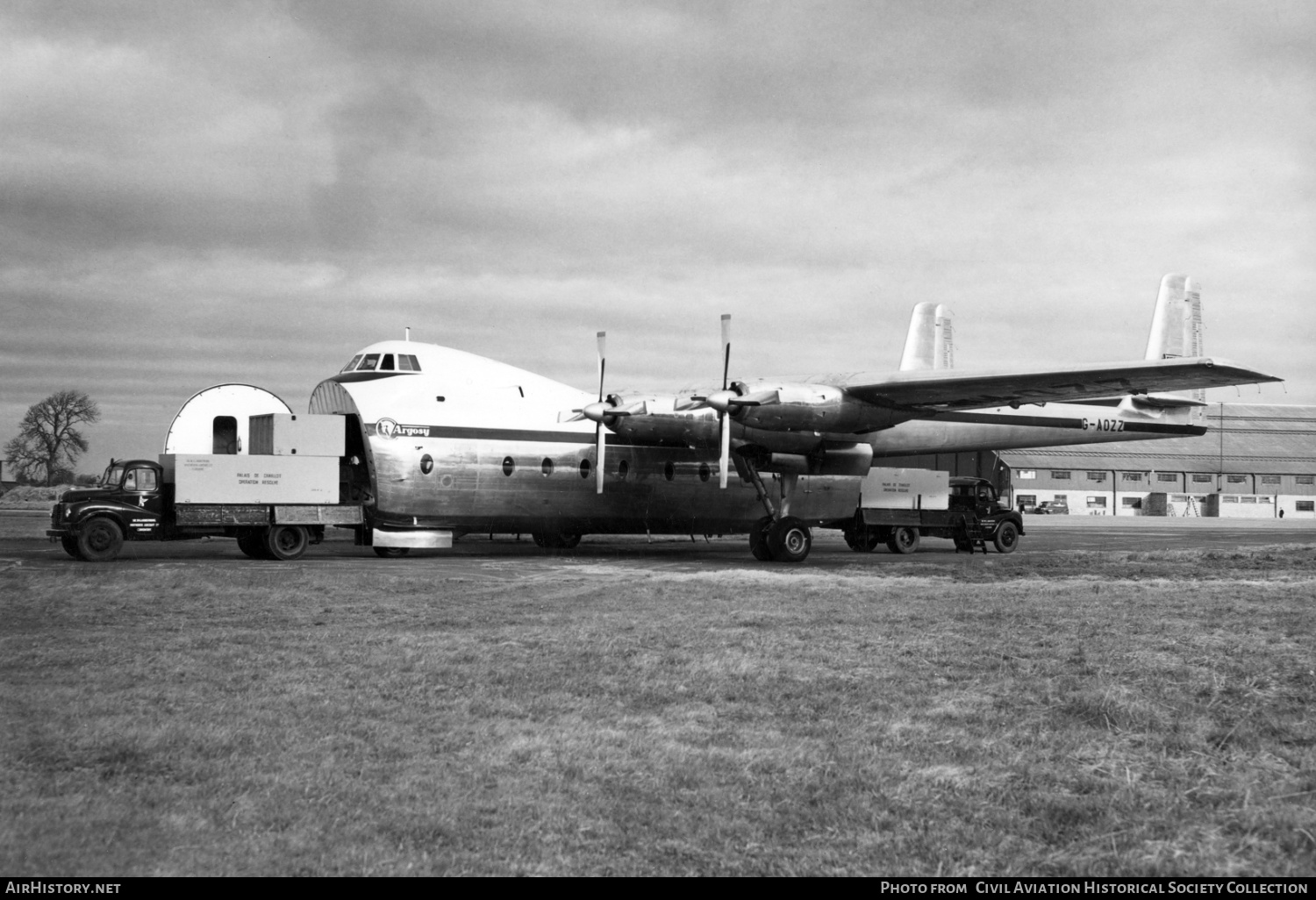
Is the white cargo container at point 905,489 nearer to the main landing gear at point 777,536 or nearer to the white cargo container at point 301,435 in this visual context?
the main landing gear at point 777,536

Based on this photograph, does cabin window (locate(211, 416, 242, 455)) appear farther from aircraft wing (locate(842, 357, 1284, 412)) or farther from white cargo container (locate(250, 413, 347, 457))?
aircraft wing (locate(842, 357, 1284, 412))

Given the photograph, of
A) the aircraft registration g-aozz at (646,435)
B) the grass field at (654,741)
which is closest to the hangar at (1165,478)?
the aircraft registration g-aozz at (646,435)

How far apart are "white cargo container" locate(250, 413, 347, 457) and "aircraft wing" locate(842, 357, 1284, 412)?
12.0m

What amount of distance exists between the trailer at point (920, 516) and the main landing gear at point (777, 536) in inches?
206

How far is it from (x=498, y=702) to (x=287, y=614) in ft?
19.8

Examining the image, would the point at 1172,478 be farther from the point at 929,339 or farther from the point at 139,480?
the point at 139,480

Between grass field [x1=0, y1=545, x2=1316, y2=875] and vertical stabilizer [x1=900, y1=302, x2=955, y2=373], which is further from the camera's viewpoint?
vertical stabilizer [x1=900, y1=302, x2=955, y2=373]

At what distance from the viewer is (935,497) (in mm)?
31719

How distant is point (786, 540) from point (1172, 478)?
61.6 meters

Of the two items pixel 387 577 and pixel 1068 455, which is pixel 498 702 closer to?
pixel 387 577

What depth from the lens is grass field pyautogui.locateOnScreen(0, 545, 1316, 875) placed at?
500 cm

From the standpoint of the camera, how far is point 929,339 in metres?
35.1

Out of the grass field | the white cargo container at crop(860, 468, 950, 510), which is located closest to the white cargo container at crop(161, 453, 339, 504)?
the grass field
